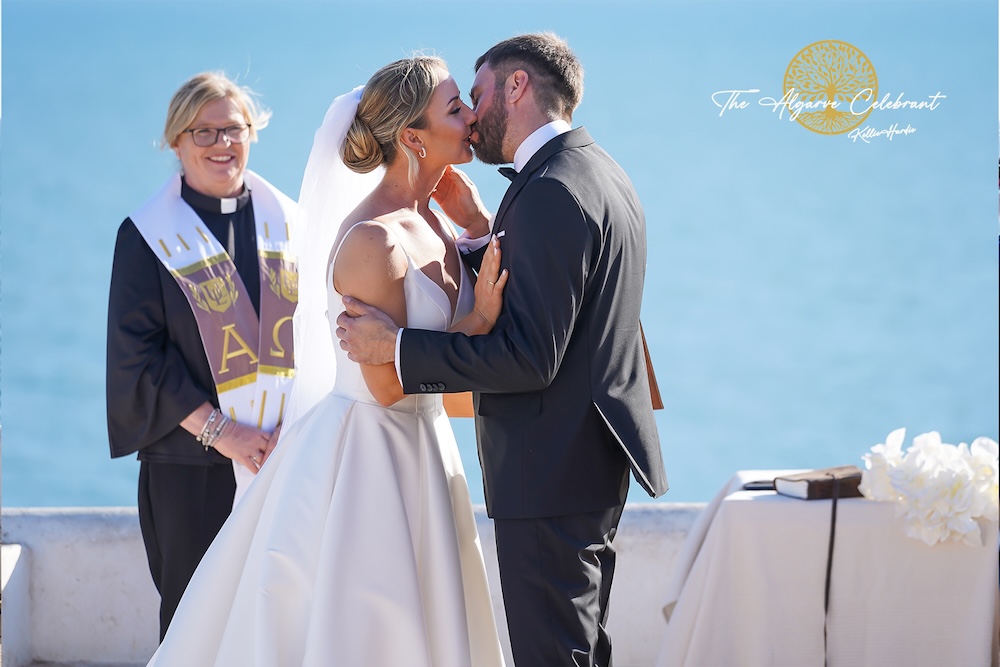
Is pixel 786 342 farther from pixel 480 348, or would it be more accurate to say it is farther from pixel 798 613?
pixel 480 348

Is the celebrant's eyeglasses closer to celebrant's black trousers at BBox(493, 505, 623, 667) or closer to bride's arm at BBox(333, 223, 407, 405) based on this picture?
bride's arm at BBox(333, 223, 407, 405)

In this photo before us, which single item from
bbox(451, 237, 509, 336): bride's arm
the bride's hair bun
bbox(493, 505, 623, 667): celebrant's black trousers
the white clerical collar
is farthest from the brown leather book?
the bride's hair bun

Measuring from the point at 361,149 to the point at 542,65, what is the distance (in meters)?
0.47

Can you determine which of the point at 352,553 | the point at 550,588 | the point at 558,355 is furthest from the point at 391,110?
the point at 550,588

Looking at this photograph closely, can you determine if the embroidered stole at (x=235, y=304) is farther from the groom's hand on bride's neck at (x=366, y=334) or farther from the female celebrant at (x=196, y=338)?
the groom's hand on bride's neck at (x=366, y=334)

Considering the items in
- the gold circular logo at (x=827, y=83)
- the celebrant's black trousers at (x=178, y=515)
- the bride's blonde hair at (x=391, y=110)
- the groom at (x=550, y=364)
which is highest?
the gold circular logo at (x=827, y=83)

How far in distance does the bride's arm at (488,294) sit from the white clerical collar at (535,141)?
219 millimetres

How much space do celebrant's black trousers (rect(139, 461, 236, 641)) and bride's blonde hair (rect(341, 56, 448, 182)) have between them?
43.3 inches

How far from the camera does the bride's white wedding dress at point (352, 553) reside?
85.0 inches

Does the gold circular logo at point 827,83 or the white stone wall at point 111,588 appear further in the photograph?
the gold circular logo at point 827,83

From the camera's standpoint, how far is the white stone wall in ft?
11.3

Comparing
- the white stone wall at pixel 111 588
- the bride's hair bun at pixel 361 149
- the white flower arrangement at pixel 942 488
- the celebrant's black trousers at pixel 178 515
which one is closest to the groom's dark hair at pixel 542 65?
the bride's hair bun at pixel 361 149

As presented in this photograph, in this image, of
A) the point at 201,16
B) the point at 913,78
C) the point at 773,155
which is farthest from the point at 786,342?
the point at 201,16

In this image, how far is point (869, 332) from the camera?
1245 cm
